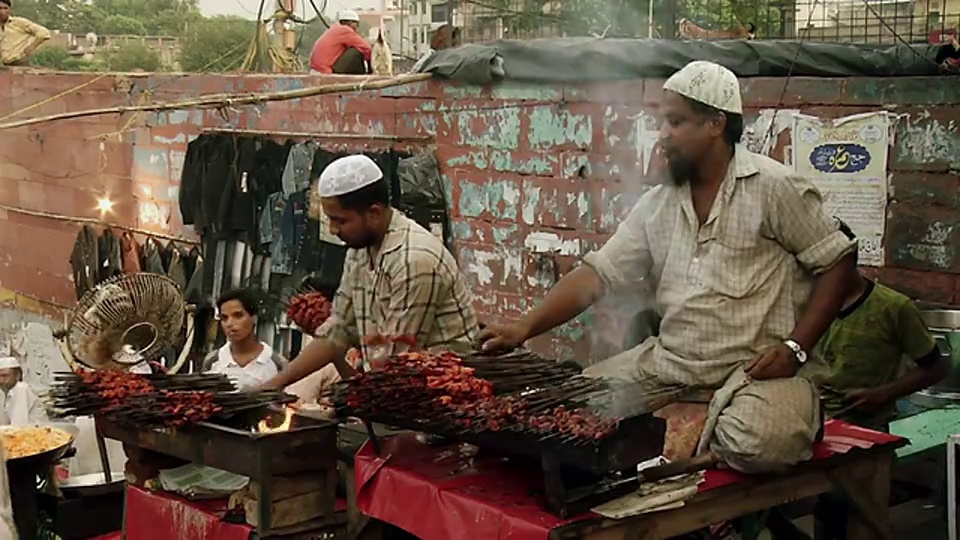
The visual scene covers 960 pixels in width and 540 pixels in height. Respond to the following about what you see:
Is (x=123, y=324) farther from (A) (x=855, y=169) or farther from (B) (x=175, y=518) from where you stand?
(A) (x=855, y=169)

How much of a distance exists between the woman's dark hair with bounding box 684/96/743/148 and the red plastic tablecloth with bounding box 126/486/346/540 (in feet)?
8.31

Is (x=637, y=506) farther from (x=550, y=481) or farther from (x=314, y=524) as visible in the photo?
(x=314, y=524)

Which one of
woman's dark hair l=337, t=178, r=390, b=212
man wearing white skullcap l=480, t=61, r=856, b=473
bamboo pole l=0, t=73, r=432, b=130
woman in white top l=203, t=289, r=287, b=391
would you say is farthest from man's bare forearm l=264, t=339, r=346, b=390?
bamboo pole l=0, t=73, r=432, b=130

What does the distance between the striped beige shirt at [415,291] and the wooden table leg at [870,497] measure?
1.88m

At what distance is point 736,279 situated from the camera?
15.6 ft

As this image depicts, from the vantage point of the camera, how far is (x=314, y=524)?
18.4 feet

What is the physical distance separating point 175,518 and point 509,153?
4.56 meters

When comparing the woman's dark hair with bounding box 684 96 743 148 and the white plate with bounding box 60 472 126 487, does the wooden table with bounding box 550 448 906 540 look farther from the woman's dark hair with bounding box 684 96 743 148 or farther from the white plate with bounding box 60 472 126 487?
the white plate with bounding box 60 472 126 487

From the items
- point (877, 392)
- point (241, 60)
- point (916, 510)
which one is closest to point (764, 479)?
point (877, 392)

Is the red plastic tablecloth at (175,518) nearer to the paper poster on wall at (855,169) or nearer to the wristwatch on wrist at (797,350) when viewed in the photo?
the wristwatch on wrist at (797,350)

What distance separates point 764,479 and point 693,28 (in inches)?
205

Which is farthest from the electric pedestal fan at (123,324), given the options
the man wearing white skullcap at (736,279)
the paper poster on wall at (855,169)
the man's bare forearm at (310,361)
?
the paper poster on wall at (855,169)

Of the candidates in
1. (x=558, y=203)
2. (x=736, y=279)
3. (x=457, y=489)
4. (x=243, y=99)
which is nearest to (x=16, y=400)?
(x=243, y=99)

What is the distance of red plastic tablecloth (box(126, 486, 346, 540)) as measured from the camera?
564 cm
